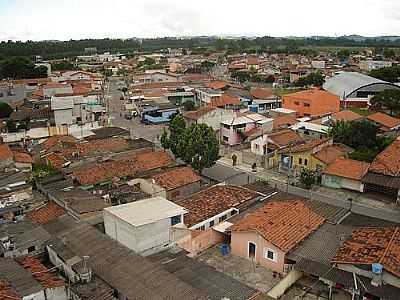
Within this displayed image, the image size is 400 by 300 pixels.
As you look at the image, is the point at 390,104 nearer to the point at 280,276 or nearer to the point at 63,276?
the point at 280,276

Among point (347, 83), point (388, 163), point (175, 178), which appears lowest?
point (175, 178)

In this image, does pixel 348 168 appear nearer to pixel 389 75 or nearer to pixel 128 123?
pixel 128 123

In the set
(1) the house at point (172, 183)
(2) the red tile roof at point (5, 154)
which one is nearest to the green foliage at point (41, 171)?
(2) the red tile roof at point (5, 154)

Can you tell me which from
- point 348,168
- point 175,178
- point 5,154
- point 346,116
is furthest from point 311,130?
point 5,154

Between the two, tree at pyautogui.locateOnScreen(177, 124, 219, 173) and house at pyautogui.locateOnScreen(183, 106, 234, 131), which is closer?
tree at pyautogui.locateOnScreen(177, 124, 219, 173)

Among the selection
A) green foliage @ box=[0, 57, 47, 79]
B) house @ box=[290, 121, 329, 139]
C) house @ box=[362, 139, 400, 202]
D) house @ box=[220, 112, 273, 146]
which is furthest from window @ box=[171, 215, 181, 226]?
green foliage @ box=[0, 57, 47, 79]

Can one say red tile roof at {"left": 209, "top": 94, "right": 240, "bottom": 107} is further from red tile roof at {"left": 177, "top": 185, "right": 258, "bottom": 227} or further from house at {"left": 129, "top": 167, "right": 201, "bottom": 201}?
red tile roof at {"left": 177, "top": 185, "right": 258, "bottom": 227}

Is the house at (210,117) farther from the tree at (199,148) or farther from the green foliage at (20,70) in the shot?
the green foliage at (20,70)
